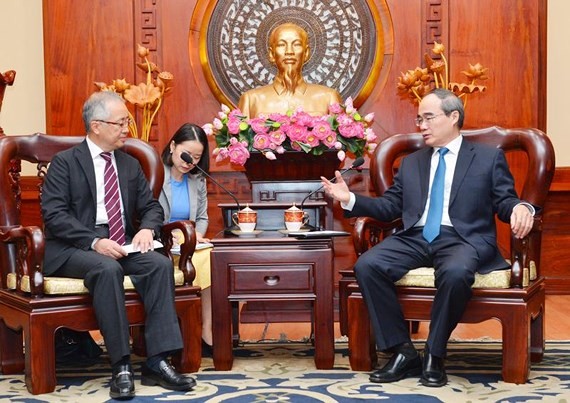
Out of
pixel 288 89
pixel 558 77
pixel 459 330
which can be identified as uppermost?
pixel 558 77

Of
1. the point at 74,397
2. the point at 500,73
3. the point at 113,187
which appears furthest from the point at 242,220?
the point at 500,73

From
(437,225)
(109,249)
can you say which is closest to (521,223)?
(437,225)

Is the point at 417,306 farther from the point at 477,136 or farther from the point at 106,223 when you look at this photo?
the point at 106,223

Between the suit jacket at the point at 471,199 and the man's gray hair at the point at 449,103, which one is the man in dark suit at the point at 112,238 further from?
the man's gray hair at the point at 449,103

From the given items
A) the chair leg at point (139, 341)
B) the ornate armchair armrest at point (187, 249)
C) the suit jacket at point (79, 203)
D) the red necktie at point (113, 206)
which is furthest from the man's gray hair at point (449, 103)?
the chair leg at point (139, 341)

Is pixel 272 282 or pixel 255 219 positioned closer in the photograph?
pixel 272 282

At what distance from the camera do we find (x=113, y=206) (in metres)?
3.12

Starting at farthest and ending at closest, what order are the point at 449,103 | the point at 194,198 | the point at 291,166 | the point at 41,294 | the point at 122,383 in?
the point at 291,166 < the point at 194,198 < the point at 449,103 < the point at 41,294 < the point at 122,383

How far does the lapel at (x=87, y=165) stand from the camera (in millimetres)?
3078

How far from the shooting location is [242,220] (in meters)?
3.34

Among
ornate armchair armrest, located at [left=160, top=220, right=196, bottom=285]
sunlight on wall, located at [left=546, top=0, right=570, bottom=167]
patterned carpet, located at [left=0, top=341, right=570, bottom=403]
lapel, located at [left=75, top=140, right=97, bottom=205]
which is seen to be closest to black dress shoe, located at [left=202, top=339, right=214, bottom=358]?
patterned carpet, located at [left=0, top=341, right=570, bottom=403]

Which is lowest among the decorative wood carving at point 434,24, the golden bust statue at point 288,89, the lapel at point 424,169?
the lapel at point 424,169

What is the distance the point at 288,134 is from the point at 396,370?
A: 1301mm

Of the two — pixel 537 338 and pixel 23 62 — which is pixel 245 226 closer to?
pixel 537 338
